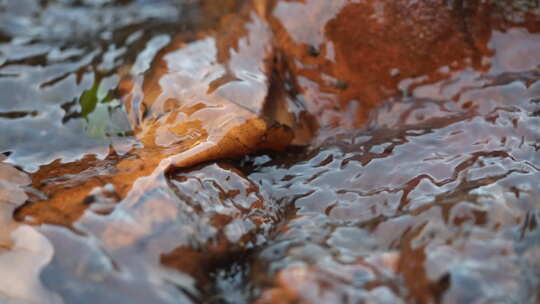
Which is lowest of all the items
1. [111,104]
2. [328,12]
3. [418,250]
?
[418,250]

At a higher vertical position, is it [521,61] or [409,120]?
[521,61]

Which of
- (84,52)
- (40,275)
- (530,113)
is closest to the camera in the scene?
(40,275)

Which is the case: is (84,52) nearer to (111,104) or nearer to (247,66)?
(111,104)

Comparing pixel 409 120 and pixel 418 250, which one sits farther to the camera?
pixel 409 120

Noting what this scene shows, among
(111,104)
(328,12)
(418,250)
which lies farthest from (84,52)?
(418,250)

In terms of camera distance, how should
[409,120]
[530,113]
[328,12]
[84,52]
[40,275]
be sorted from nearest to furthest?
[40,275] → [530,113] → [409,120] → [328,12] → [84,52]

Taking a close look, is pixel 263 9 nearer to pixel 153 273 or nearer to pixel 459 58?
pixel 459 58

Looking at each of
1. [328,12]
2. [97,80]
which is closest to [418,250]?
[328,12]
